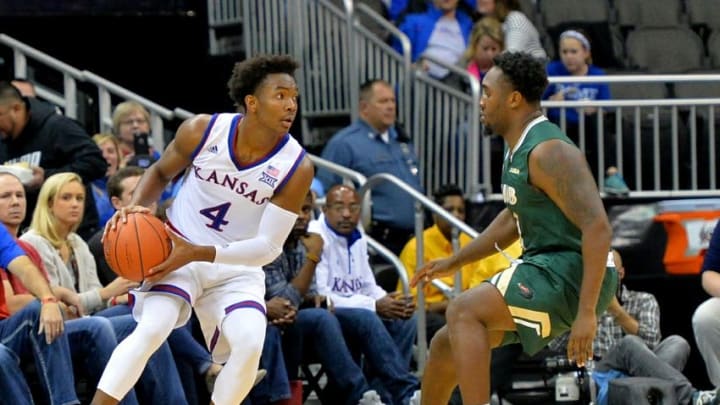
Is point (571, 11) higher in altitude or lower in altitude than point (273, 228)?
higher

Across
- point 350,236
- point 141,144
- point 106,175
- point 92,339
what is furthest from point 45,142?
point 92,339

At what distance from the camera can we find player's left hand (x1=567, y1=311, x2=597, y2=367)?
6.64 meters

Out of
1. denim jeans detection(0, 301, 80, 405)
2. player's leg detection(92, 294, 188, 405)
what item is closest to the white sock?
player's leg detection(92, 294, 188, 405)

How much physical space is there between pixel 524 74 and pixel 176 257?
179cm

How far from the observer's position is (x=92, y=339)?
26.1 feet

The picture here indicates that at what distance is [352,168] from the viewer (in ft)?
37.7

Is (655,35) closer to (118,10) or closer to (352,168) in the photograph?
(352,168)

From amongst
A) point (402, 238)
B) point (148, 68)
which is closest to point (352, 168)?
point (402, 238)

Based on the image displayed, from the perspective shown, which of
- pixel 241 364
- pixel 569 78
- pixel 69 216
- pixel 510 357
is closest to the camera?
pixel 241 364

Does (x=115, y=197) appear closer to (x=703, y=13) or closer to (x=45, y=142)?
(x=45, y=142)

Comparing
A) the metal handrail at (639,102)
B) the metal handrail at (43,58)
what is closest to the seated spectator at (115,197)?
the metal handrail at (43,58)

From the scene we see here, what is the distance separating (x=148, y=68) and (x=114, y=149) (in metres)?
2.94

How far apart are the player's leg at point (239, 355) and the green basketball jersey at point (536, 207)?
131 centimetres

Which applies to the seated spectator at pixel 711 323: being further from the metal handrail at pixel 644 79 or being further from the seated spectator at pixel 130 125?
the seated spectator at pixel 130 125
